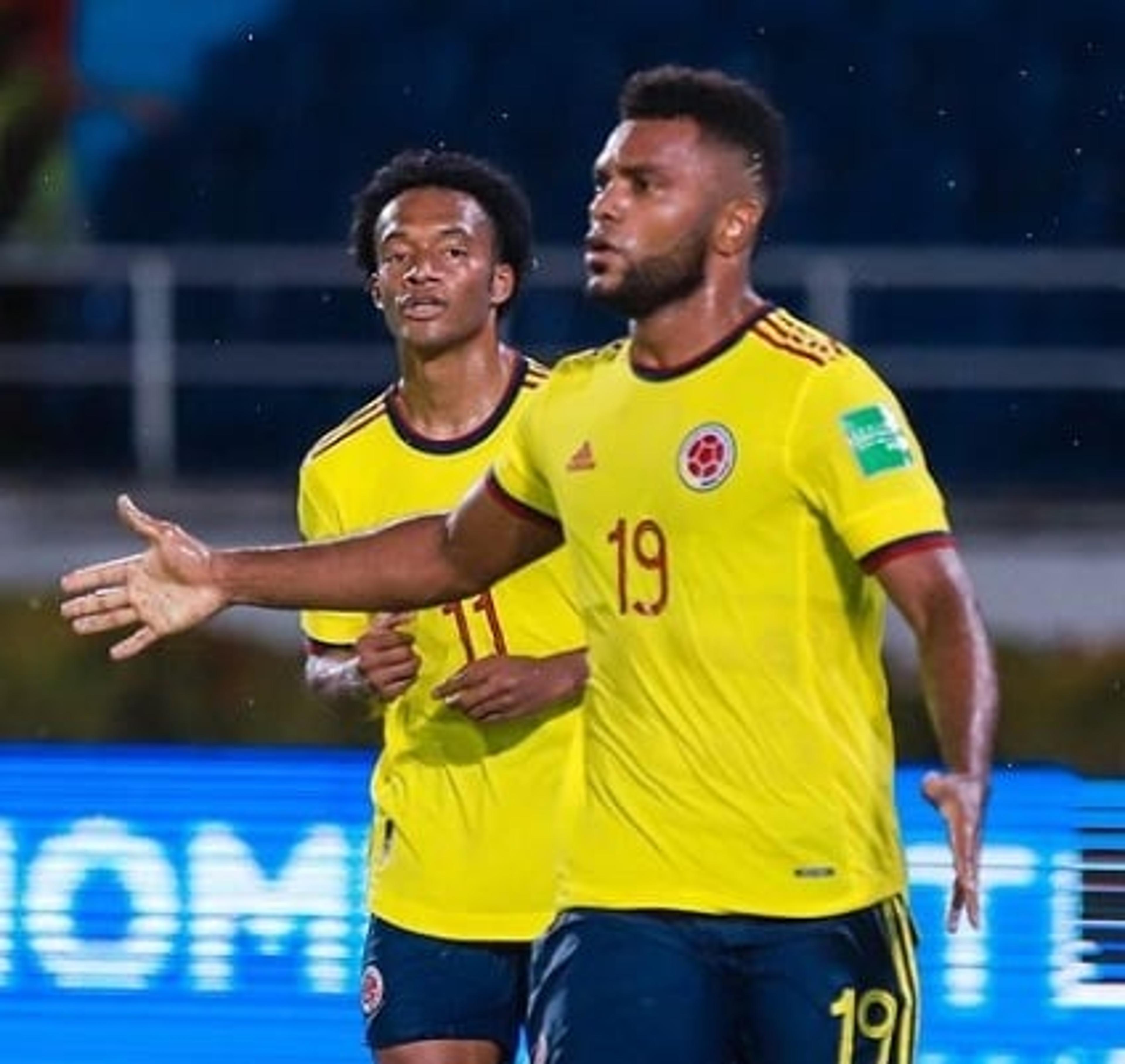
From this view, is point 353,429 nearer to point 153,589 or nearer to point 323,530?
point 323,530

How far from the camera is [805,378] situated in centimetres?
493

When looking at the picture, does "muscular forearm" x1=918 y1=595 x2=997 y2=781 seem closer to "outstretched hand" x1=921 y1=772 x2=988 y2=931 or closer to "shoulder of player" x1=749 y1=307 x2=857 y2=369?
"outstretched hand" x1=921 y1=772 x2=988 y2=931

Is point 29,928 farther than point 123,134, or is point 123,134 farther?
point 123,134

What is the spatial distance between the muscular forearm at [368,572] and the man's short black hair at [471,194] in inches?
42.6

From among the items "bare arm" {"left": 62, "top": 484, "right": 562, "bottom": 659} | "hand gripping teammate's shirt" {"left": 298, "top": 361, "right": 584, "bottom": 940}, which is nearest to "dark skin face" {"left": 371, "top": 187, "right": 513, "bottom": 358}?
"hand gripping teammate's shirt" {"left": 298, "top": 361, "right": 584, "bottom": 940}

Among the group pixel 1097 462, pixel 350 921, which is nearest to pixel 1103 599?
pixel 1097 462

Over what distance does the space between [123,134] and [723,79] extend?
33.2 feet

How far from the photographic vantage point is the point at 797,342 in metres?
5.00

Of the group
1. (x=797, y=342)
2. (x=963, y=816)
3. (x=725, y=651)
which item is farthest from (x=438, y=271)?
(x=963, y=816)

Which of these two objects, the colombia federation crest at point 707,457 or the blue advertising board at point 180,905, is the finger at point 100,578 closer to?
the colombia federation crest at point 707,457

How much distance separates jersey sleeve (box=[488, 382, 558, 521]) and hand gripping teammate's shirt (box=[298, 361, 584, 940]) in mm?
738

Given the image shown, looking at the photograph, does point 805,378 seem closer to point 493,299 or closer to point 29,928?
point 493,299

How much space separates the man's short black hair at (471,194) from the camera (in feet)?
21.2

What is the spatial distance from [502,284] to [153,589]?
4.38ft
